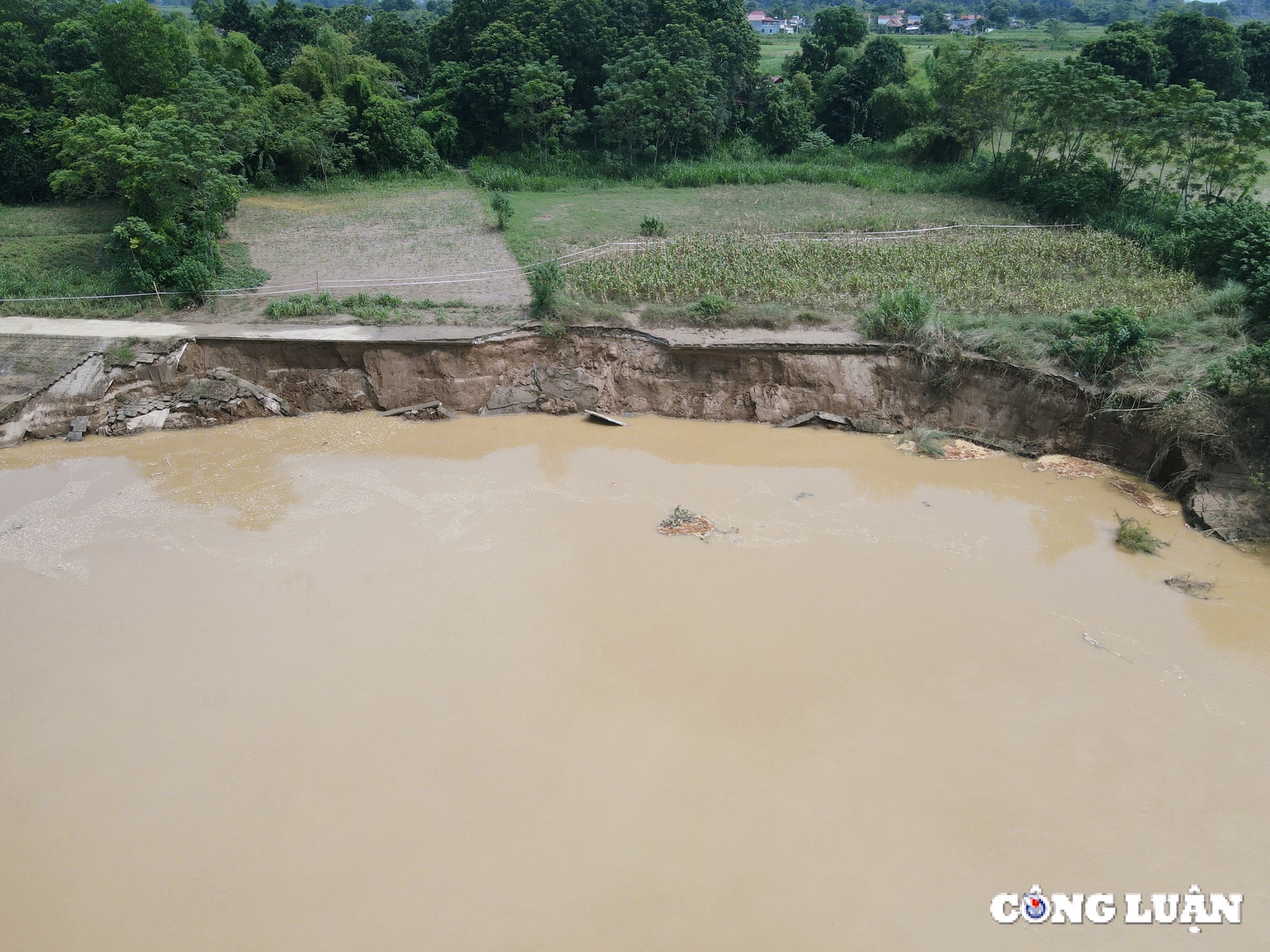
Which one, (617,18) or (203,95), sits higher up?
(617,18)

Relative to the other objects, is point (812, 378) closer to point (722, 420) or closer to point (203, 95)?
point (722, 420)

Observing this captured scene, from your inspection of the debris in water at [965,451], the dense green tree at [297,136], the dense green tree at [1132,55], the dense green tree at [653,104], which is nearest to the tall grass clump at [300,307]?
the dense green tree at [297,136]

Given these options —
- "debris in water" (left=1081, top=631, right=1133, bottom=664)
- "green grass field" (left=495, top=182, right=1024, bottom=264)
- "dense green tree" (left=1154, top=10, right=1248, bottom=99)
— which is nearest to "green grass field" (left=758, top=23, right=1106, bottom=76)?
"dense green tree" (left=1154, top=10, right=1248, bottom=99)

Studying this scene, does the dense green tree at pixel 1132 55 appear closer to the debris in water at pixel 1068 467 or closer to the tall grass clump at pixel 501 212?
the tall grass clump at pixel 501 212

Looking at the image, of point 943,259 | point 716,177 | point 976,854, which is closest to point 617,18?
point 716,177

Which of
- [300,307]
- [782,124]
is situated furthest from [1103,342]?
[782,124]

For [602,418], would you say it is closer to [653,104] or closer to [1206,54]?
[653,104]
